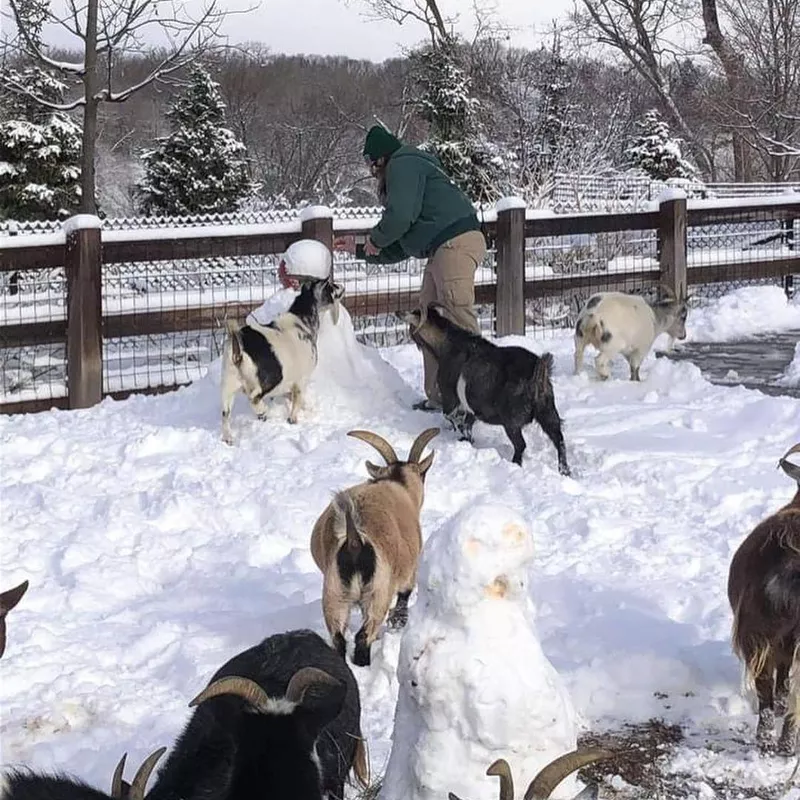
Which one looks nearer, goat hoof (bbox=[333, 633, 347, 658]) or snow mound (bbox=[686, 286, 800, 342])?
goat hoof (bbox=[333, 633, 347, 658])

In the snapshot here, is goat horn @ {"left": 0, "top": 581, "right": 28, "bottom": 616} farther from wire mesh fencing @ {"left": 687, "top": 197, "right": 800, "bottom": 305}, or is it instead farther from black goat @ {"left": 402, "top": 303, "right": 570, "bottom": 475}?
wire mesh fencing @ {"left": 687, "top": 197, "right": 800, "bottom": 305}

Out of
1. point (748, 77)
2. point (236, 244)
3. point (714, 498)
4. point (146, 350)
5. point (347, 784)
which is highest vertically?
point (748, 77)

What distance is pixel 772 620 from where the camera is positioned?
138 inches

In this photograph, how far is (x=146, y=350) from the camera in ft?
34.8

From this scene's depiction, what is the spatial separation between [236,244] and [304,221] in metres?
0.67

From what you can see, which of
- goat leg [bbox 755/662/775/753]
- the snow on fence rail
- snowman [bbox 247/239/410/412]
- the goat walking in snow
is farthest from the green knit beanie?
goat leg [bbox 755/662/775/753]

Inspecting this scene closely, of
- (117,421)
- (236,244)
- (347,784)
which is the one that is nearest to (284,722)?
(347,784)

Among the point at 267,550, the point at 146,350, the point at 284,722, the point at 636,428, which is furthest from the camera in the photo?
the point at 146,350

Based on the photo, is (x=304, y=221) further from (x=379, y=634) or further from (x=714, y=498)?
(x=379, y=634)

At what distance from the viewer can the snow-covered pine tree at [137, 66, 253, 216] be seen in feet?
73.0

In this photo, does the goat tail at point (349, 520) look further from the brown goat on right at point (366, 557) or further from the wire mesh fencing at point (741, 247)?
the wire mesh fencing at point (741, 247)

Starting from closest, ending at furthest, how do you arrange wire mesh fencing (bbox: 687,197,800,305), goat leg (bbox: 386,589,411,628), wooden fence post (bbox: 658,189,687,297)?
goat leg (bbox: 386,589,411,628), wooden fence post (bbox: 658,189,687,297), wire mesh fencing (bbox: 687,197,800,305)

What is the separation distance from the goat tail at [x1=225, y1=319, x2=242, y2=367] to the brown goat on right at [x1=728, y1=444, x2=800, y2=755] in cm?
457

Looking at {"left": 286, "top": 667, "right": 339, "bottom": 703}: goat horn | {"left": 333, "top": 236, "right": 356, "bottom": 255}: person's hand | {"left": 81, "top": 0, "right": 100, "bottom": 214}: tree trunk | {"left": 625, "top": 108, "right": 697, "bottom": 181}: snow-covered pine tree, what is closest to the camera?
{"left": 286, "top": 667, "right": 339, "bottom": 703}: goat horn
